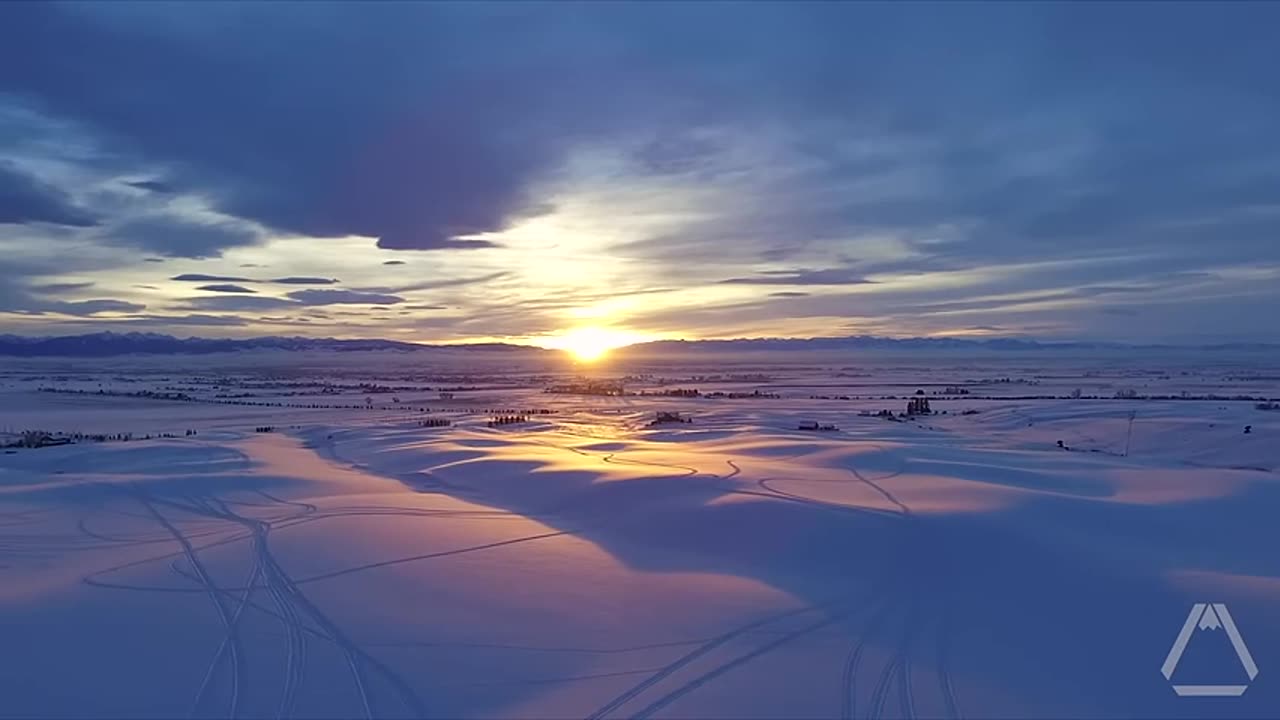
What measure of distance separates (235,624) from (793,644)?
20.6ft

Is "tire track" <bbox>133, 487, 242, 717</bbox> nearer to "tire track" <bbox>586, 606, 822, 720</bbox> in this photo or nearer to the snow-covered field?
the snow-covered field

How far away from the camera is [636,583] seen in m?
10.9

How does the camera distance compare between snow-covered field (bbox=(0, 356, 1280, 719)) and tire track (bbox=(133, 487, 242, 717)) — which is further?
snow-covered field (bbox=(0, 356, 1280, 719))

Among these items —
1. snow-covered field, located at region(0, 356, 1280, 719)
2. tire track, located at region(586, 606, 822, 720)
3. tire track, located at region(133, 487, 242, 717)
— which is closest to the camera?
tire track, located at region(586, 606, 822, 720)

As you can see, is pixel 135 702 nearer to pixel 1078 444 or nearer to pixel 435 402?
pixel 1078 444

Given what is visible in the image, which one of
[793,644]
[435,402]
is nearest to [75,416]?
[435,402]

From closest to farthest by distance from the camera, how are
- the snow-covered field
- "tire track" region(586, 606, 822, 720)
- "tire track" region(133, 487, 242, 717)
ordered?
"tire track" region(586, 606, 822, 720) → "tire track" region(133, 487, 242, 717) → the snow-covered field
